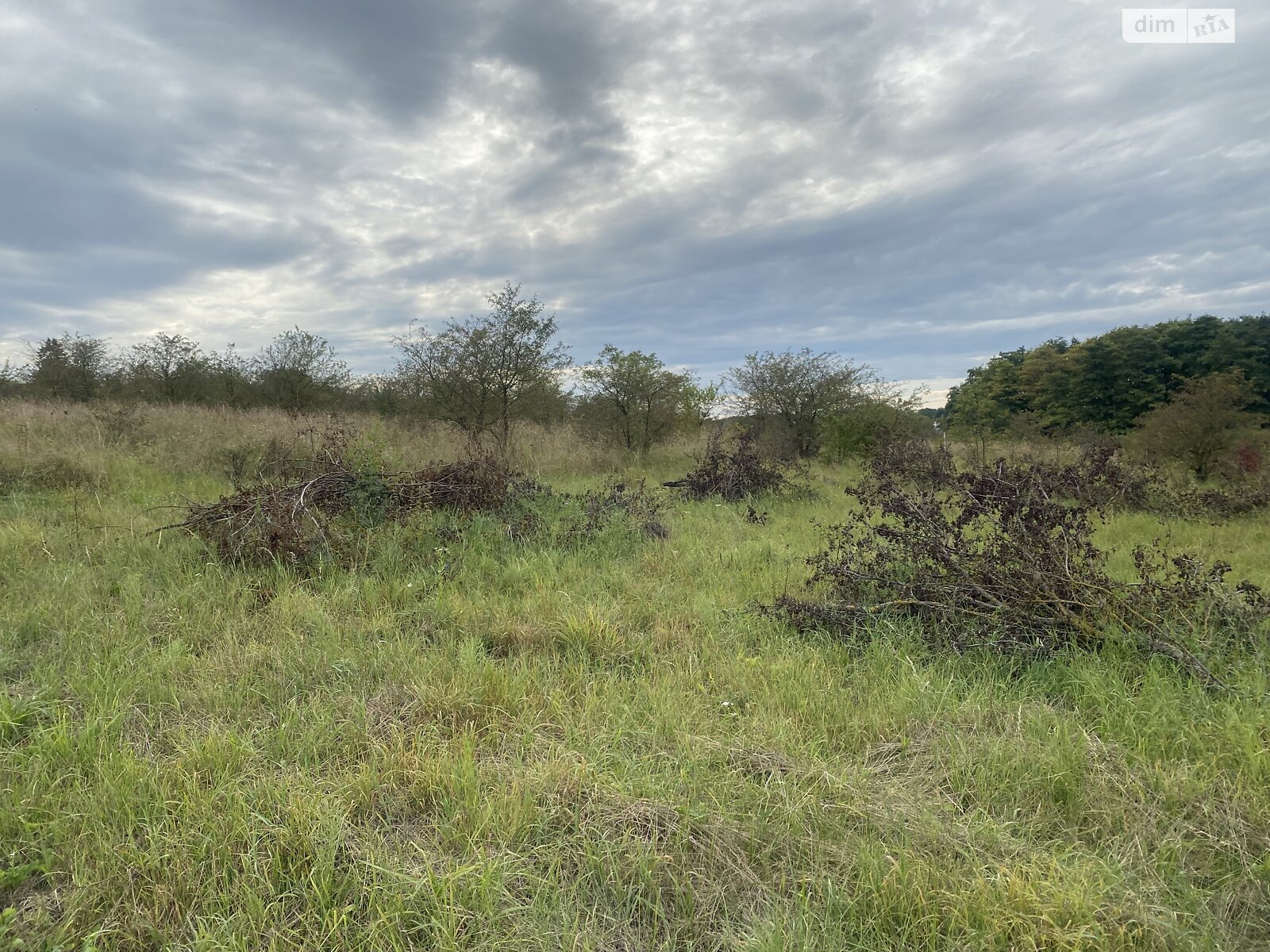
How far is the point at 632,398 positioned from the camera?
17.2 m

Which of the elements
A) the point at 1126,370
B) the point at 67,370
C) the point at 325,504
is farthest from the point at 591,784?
the point at 1126,370

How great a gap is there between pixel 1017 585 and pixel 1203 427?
472 inches

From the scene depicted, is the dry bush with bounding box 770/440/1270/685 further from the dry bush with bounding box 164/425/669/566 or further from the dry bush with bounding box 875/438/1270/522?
the dry bush with bounding box 164/425/669/566

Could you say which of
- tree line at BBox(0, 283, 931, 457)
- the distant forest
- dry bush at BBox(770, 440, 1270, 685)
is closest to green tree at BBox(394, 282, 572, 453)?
tree line at BBox(0, 283, 931, 457)

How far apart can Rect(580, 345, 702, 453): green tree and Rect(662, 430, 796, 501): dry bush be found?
6939mm

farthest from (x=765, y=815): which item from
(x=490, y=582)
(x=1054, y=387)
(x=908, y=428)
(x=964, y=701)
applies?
(x=1054, y=387)

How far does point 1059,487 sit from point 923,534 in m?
1.08

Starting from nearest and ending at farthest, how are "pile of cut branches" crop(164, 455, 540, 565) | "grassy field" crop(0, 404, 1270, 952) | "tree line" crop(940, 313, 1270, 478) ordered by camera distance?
"grassy field" crop(0, 404, 1270, 952)
"pile of cut branches" crop(164, 455, 540, 565)
"tree line" crop(940, 313, 1270, 478)

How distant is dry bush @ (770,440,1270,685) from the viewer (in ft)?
10.8

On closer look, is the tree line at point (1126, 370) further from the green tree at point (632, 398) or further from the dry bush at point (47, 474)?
the dry bush at point (47, 474)

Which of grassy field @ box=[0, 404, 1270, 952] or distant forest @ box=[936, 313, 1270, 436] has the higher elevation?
distant forest @ box=[936, 313, 1270, 436]

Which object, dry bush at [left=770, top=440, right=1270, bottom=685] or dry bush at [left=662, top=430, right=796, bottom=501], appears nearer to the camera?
dry bush at [left=770, top=440, right=1270, bottom=685]

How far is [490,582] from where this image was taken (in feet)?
15.6

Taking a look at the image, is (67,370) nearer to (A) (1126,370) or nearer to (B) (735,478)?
(B) (735,478)
